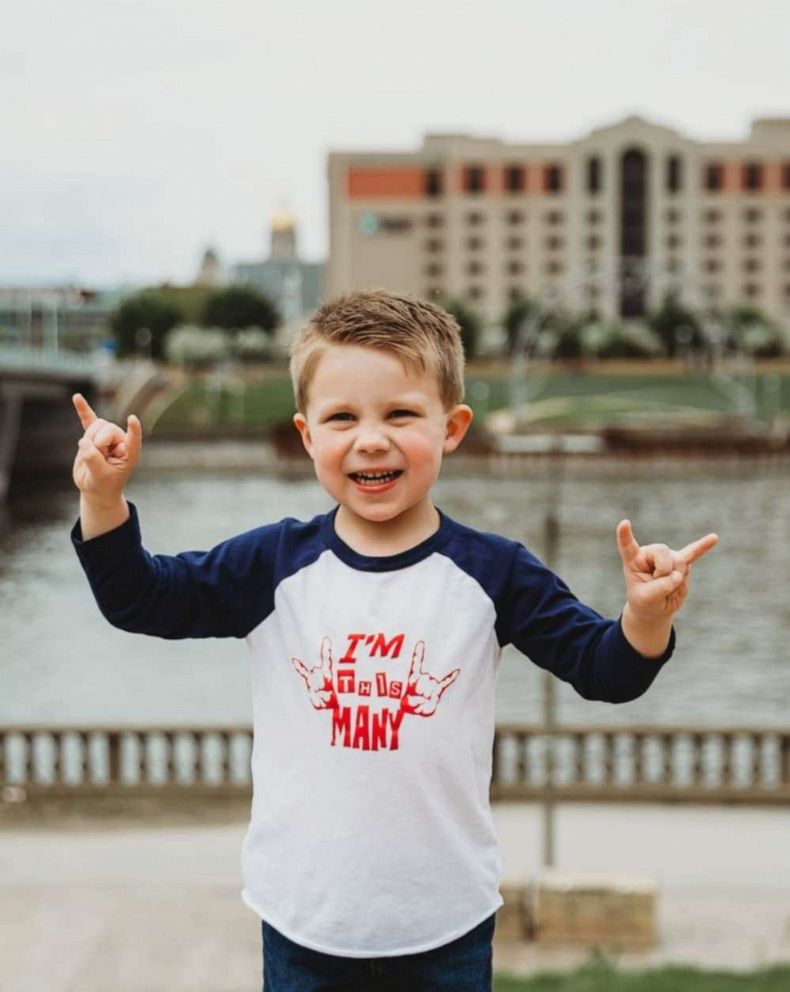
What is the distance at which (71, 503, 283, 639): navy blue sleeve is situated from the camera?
6.88 ft

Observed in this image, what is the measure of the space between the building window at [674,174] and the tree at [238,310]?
2934 centimetres

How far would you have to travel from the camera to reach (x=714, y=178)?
10531 centimetres

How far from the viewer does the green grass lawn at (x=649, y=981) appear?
5.38 m

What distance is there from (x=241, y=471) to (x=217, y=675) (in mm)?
37287

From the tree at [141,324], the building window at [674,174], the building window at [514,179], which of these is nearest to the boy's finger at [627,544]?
the tree at [141,324]

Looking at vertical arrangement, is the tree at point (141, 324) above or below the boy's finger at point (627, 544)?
above

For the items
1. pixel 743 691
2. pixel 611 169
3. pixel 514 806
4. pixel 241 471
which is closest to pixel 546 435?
pixel 241 471

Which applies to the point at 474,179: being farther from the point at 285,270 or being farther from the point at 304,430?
the point at 304,430

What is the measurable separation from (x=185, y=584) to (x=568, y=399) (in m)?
84.8

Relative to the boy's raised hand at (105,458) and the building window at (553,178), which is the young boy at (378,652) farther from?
the building window at (553,178)

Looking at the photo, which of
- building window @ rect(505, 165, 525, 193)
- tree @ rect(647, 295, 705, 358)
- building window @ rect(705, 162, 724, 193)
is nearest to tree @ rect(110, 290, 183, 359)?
building window @ rect(505, 165, 525, 193)

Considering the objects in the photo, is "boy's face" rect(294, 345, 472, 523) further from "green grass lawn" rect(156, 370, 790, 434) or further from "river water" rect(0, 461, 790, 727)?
"green grass lawn" rect(156, 370, 790, 434)

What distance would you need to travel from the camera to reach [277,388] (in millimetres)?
87562

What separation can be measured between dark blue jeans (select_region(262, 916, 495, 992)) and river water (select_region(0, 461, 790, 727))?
5.77 meters
